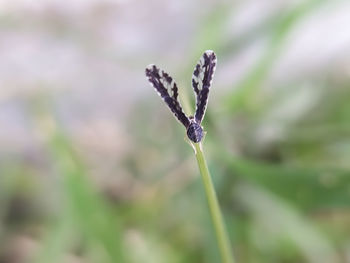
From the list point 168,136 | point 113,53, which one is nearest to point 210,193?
point 168,136

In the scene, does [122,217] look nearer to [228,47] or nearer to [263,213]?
[263,213]

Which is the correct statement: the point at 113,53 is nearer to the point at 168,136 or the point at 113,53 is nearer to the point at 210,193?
the point at 168,136

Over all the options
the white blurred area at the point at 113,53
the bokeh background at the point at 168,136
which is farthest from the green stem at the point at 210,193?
the white blurred area at the point at 113,53

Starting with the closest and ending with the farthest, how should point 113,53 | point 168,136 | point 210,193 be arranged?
1. point 210,193
2. point 168,136
3. point 113,53

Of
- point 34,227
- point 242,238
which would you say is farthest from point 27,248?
point 242,238

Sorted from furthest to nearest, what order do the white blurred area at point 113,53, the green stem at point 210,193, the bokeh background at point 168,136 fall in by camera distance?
the white blurred area at point 113,53
the bokeh background at point 168,136
the green stem at point 210,193

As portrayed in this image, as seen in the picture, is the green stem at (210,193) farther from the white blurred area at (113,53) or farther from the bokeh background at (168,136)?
the white blurred area at (113,53)

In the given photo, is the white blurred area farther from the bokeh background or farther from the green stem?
the green stem

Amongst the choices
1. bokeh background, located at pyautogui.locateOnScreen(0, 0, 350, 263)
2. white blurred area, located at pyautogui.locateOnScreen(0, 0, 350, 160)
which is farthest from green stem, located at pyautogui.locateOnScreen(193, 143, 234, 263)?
white blurred area, located at pyautogui.locateOnScreen(0, 0, 350, 160)
